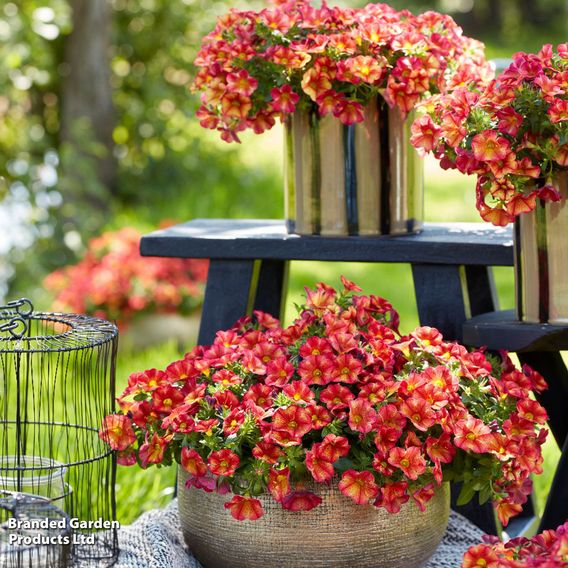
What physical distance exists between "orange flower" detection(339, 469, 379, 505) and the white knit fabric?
0.38m

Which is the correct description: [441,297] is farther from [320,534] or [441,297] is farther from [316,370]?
[320,534]

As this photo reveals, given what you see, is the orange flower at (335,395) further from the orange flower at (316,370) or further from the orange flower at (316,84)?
the orange flower at (316,84)

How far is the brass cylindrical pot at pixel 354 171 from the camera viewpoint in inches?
83.9

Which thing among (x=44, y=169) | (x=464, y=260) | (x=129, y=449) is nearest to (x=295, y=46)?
(x=464, y=260)

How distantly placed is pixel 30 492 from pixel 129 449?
247mm

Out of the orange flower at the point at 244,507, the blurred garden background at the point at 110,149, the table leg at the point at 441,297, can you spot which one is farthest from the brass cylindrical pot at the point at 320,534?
the blurred garden background at the point at 110,149

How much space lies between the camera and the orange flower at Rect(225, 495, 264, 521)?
1784 millimetres

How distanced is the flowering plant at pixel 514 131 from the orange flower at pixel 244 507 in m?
0.64

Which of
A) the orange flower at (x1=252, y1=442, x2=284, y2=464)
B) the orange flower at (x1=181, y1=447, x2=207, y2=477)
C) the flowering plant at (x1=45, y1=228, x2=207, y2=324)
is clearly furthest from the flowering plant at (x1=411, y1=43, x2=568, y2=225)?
the flowering plant at (x1=45, y1=228, x2=207, y2=324)

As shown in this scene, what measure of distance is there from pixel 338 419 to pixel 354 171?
0.56 metres

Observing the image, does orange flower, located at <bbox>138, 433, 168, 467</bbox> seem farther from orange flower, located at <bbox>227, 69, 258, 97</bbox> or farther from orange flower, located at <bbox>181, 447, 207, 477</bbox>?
orange flower, located at <bbox>227, 69, 258, 97</bbox>

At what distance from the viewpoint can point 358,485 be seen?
1.76 metres

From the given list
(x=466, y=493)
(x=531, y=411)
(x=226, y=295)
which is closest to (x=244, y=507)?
(x=466, y=493)

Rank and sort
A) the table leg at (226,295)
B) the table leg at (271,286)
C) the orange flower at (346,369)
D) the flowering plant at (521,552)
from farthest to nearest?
1. the table leg at (271,286)
2. the table leg at (226,295)
3. the orange flower at (346,369)
4. the flowering plant at (521,552)
